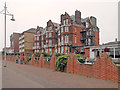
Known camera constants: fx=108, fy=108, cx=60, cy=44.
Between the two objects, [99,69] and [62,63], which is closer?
[99,69]

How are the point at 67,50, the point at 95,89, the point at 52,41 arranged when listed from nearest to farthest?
the point at 95,89
the point at 67,50
the point at 52,41

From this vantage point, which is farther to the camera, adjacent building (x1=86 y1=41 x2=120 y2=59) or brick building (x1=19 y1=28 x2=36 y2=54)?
brick building (x1=19 y1=28 x2=36 y2=54)

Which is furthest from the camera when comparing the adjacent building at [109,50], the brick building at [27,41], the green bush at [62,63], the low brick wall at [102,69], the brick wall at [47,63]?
the brick building at [27,41]

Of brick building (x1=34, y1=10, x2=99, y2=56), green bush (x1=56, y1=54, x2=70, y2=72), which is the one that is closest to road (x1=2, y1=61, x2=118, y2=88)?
green bush (x1=56, y1=54, x2=70, y2=72)

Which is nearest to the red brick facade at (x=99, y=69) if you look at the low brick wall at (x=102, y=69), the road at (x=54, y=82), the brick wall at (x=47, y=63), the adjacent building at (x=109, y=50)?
the low brick wall at (x=102, y=69)

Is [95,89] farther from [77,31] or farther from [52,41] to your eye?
[52,41]

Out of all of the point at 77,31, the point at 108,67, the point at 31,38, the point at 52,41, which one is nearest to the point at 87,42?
the point at 77,31

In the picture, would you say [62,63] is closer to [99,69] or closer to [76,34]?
[99,69]

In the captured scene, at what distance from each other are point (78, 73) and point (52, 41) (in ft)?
99.9

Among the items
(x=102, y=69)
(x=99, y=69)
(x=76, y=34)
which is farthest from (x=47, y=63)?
(x=76, y=34)

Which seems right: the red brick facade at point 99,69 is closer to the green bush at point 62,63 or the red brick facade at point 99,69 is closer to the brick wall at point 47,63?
the green bush at point 62,63

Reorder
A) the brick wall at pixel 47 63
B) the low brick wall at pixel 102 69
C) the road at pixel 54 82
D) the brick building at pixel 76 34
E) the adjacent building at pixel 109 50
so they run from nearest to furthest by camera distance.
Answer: the road at pixel 54 82 < the low brick wall at pixel 102 69 < the brick wall at pixel 47 63 < the adjacent building at pixel 109 50 < the brick building at pixel 76 34

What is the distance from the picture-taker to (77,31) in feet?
113

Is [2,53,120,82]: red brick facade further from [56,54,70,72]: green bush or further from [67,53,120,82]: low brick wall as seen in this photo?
[56,54,70,72]: green bush
